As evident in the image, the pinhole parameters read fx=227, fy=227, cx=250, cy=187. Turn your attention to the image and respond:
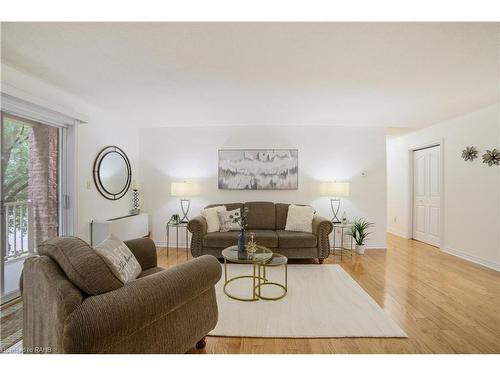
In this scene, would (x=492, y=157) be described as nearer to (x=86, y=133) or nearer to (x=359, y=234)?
A: (x=359, y=234)

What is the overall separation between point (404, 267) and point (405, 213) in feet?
7.75

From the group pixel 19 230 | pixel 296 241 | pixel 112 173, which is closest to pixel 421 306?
pixel 296 241

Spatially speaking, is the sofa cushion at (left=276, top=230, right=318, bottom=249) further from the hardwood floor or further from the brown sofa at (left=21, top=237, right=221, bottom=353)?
the brown sofa at (left=21, top=237, right=221, bottom=353)

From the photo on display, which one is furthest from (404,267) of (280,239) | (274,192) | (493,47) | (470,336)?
(493,47)

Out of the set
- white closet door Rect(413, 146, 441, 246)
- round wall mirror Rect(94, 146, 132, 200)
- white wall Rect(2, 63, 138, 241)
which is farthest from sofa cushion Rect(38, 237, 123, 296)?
white closet door Rect(413, 146, 441, 246)

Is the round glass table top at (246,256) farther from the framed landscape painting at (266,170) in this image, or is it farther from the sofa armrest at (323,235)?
the framed landscape painting at (266,170)

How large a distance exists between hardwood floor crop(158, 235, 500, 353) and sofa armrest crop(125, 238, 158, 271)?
812mm

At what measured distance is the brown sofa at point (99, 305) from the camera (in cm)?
105

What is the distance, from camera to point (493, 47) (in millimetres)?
1884

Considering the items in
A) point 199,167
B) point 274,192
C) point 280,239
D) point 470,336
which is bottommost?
point 470,336

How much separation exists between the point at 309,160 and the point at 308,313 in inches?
114

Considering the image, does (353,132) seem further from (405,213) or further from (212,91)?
(212,91)

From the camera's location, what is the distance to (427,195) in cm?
465
